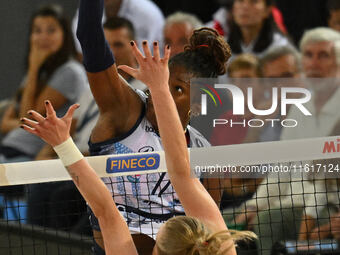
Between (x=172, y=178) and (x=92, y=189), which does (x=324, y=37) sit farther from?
(x=92, y=189)

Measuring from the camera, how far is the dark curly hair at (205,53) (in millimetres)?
3822

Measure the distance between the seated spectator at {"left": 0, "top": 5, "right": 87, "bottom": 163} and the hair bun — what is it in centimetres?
285

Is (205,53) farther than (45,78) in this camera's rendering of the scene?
No

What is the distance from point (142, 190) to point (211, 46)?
79cm

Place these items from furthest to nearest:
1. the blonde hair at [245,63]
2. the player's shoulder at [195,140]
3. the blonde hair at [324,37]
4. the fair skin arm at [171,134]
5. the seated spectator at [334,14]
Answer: the seated spectator at [334,14] → the blonde hair at [245,63] → the blonde hair at [324,37] → the player's shoulder at [195,140] → the fair skin arm at [171,134]

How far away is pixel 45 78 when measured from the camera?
268 inches

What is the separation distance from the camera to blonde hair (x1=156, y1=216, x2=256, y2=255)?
3.02 meters

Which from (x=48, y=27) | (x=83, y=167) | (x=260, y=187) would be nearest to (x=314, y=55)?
(x=260, y=187)

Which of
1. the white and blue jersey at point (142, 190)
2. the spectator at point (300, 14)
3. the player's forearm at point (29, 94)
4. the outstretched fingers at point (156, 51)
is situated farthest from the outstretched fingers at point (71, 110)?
the spectator at point (300, 14)

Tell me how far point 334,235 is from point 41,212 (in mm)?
2458

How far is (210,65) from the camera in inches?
153

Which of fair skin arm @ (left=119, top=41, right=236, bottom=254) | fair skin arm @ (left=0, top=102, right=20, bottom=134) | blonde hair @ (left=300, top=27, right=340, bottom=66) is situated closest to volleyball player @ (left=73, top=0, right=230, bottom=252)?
fair skin arm @ (left=119, top=41, right=236, bottom=254)

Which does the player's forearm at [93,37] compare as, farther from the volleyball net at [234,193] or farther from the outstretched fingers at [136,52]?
the volleyball net at [234,193]

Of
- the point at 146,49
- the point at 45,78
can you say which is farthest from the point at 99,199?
the point at 45,78
